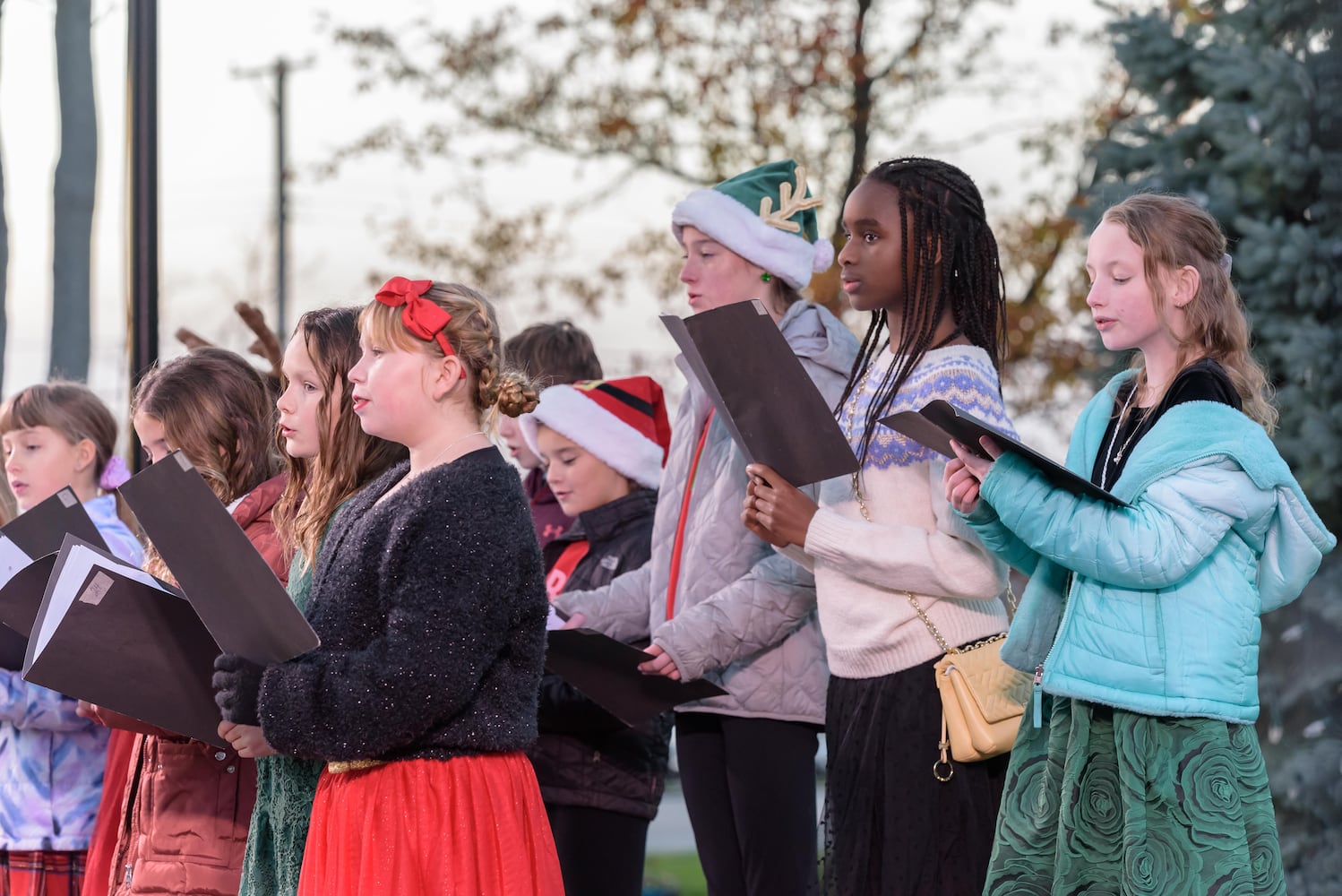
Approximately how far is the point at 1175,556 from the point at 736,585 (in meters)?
1.21

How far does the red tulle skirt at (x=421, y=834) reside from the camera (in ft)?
8.30

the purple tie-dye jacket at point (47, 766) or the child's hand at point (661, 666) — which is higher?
the child's hand at point (661, 666)

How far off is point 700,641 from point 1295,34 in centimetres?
379

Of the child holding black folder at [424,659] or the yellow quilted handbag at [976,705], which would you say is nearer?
the child holding black folder at [424,659]

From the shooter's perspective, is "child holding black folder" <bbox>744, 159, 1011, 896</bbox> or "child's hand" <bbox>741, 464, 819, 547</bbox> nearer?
"child holding black folder" <bbox>744, 159, 1011, 896</bbox>

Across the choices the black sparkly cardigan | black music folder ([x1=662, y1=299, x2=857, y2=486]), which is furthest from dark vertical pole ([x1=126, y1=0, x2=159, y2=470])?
black music folder ([x1=662, y1=299, x2=857, y2=486])

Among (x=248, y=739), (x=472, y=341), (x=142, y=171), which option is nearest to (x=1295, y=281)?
(x=472, y=341)

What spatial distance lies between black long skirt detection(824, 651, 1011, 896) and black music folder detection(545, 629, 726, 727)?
0.44 m

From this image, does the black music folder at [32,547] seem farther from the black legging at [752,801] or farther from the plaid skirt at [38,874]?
the black legging at [752,801]

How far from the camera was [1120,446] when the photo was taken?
8.70ft

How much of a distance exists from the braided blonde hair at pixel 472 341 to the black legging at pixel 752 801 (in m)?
1.06

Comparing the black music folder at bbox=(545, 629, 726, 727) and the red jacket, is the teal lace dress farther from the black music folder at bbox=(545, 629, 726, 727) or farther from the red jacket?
the black music folder at bbox=(545, 629, 726, 727)

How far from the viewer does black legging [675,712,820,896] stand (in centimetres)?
334

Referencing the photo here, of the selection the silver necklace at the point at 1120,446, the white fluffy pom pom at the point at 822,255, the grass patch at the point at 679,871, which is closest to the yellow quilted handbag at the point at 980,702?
the silver necklace at the point at 1120,446
